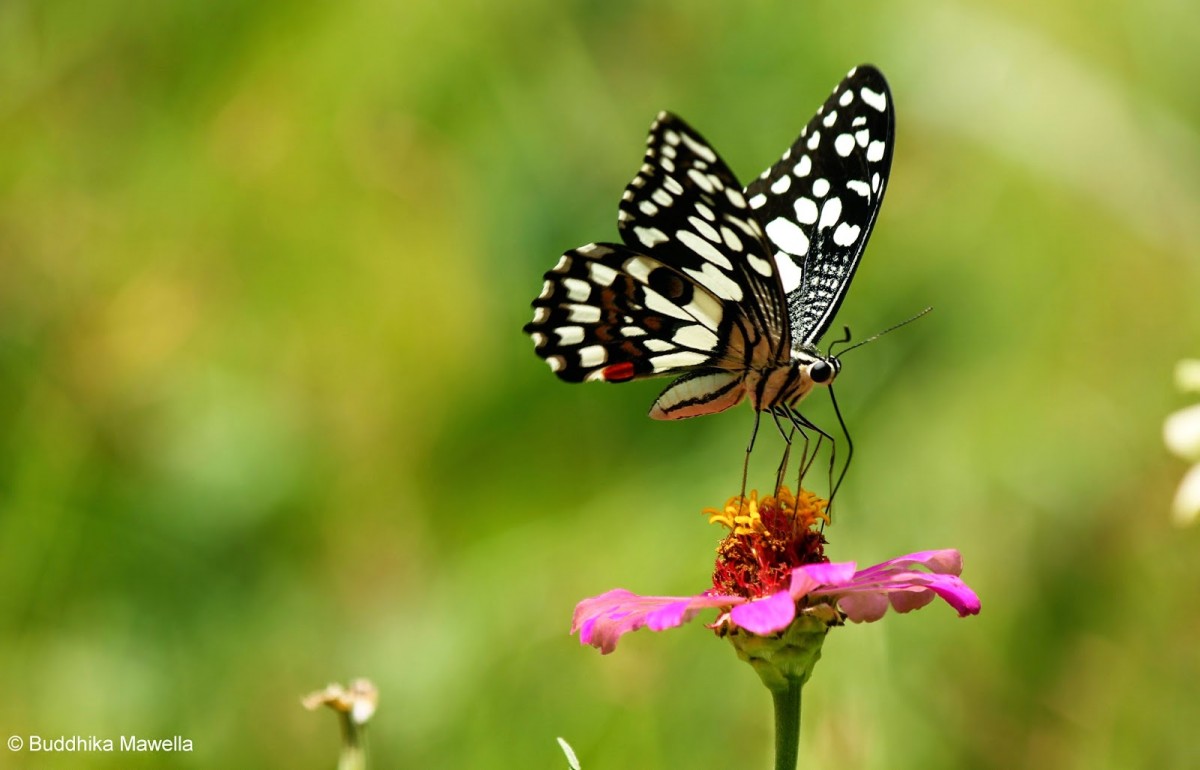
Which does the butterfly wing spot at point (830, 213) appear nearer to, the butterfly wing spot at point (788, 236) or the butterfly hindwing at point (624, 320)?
the butterfly wing spot at point (788, 236)

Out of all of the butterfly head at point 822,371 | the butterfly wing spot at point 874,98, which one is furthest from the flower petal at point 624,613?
the butterfly wing spot at point 874,98

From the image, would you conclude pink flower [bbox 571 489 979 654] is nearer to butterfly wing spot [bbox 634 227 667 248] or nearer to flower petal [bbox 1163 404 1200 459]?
flower petal [bbox 1163 404 1200 459]

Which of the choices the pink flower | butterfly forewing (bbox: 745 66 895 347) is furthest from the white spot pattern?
the pink flower

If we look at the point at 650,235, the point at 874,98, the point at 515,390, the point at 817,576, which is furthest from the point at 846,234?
the point at 515,390

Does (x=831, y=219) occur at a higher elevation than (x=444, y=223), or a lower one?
lower

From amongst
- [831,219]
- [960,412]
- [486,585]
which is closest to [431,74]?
[486,585]

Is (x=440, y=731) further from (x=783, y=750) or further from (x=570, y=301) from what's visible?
(x=783, y=750)
